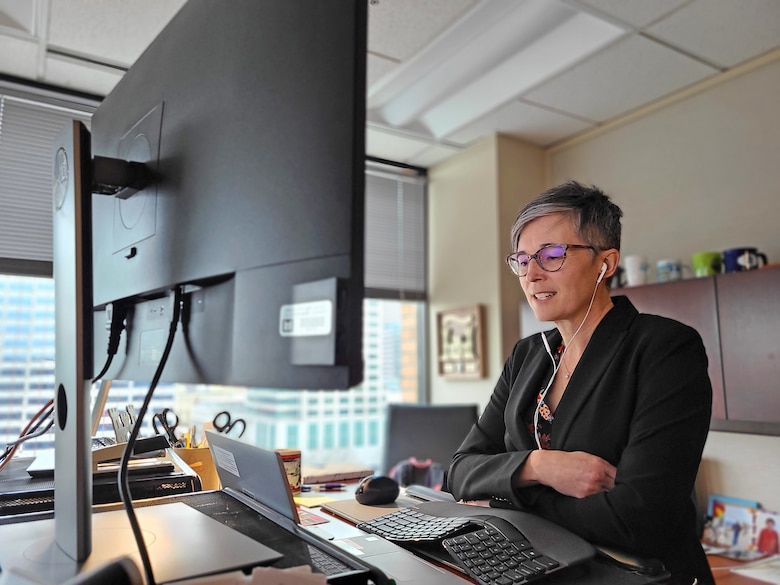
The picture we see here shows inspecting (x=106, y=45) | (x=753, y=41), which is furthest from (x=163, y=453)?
(x=753, y=41)

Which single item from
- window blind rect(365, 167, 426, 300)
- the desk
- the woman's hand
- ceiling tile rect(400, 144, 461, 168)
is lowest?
the desk

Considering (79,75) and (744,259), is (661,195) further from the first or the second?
(79,75)

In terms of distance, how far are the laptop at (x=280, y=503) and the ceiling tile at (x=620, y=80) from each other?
2.29 m

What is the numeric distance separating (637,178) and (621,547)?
248 cm

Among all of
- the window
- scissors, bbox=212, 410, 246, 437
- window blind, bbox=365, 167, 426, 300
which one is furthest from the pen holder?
window blind, bbox=365, 167, 426, 300

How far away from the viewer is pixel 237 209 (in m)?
0.59

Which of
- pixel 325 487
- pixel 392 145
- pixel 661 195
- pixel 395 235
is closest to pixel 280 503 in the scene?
pixel 325 487

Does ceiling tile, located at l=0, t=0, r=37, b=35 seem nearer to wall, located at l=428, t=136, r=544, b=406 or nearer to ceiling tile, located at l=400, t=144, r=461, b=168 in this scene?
ceiling tile, located at l=400, t=144, r=461, b=168

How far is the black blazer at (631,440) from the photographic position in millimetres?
965

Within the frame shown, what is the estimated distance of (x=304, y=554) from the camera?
62 cm

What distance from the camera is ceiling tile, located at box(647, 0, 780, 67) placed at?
7.04 ft

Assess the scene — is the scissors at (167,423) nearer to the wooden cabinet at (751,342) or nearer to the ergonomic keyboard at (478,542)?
the ergonomic keyboard at (478,542)

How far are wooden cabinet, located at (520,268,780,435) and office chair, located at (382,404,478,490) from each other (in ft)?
3.78

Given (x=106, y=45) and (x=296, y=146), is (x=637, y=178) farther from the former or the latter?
(x=296, y=146)
